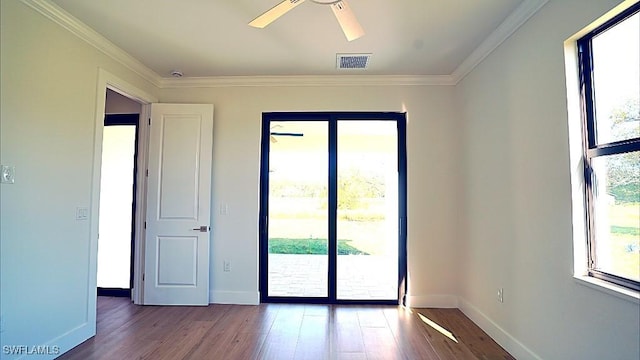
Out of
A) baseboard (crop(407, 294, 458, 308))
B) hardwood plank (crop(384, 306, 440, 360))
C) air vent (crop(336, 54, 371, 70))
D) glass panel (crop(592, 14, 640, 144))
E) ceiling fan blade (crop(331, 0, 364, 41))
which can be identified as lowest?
hardwood plank (crop(384, 306, 440, 360))

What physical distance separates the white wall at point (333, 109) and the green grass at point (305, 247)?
0.85 ft

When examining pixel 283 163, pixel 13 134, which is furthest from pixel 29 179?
pixel 283 163

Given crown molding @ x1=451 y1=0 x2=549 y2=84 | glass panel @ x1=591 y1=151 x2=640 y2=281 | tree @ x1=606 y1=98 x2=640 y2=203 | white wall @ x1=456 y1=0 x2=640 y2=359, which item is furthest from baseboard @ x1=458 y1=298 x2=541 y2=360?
crown molding @ x1=451 y1=0 x2=549 y2=84

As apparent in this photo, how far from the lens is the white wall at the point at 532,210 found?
186 centimetres

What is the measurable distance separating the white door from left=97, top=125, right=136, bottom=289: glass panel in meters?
0.59

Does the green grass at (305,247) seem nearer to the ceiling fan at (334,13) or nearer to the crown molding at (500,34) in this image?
the crown molding at (500,34)

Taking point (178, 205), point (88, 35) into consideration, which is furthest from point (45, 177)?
point (178, 205)

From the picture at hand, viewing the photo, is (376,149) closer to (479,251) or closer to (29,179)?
(479,251)

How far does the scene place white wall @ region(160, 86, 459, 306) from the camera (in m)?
3.76

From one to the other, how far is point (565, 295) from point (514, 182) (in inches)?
35.7

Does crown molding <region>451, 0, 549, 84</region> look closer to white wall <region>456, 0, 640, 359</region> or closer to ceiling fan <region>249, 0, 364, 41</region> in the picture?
white wall <region>456, 0, 640, 359</region>

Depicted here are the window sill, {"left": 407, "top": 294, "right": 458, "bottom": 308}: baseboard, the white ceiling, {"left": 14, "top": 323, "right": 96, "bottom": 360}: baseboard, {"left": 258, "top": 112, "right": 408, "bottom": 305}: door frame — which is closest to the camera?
the window sill

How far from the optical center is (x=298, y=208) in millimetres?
3914

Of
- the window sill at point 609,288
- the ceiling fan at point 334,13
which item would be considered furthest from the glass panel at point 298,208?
the window sill at point 609,288
